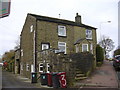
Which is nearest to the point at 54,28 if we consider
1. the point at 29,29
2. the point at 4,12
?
the point at 29,29

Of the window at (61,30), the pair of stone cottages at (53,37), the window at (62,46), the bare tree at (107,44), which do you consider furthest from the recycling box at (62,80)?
the bare tree at (107,44)

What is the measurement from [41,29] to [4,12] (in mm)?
15312

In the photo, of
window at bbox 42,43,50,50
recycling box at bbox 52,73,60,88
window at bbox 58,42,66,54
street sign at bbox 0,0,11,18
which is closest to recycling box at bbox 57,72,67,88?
recycling box at bbox 52,73,60,88

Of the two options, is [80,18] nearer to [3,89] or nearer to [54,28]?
[54,28]

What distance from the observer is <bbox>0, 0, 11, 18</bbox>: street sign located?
5.46 meters

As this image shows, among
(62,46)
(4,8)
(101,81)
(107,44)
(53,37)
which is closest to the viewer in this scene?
(4,8)

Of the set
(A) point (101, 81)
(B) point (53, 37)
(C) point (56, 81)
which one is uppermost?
(B) point (53, 37)

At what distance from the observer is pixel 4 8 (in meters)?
5.55

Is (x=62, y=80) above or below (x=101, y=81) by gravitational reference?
above

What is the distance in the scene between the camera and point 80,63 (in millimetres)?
17047

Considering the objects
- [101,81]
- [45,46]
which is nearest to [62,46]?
[45,46]

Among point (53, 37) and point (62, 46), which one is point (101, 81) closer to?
point (62, 46)

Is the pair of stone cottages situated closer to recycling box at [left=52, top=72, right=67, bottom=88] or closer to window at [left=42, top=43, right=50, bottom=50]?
window at [left=42, top=43, right=50, bottom=50]

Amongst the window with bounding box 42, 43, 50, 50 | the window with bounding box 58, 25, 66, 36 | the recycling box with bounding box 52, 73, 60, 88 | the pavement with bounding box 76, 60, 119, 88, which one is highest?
the window with bounding box 58, 25, 66, 36
